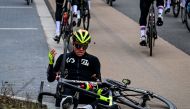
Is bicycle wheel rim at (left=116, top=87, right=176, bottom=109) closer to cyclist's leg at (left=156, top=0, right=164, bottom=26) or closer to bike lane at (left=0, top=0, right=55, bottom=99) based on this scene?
bike lane at (left=0, top=0, right=55, bottom=99)

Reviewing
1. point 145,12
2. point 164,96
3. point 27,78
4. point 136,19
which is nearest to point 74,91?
point 164,96

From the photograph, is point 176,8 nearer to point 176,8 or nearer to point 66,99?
point 176,8

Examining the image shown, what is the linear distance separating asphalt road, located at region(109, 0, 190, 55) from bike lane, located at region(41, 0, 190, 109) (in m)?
0.24

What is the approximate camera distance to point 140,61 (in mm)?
10969

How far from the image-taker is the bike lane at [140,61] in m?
8.90

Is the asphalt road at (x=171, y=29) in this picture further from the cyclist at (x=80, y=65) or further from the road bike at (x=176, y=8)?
the cyclist at (x=80, y=65)

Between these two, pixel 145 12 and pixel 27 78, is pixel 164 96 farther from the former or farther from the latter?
pixel 145 12

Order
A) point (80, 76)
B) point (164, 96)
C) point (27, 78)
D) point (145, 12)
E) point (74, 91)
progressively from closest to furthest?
point (74, 91) < point (80, 76) < point (164, 96) < point (27, 78) < point (145, 12)

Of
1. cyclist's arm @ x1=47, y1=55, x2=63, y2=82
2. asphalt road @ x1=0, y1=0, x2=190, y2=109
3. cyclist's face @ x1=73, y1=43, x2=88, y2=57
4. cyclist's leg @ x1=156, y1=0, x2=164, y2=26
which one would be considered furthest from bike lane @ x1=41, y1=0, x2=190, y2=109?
cyclist's arm @ x1=47, y1=55, x2=63, y2=82

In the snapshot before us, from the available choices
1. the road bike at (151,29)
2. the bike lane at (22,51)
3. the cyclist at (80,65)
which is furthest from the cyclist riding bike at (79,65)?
the road bike at (151,29)

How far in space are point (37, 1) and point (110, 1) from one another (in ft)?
9.55

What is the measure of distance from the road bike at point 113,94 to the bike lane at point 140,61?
0.38 m

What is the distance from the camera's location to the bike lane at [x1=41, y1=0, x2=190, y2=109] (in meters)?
8.90

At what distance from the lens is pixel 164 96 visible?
8.32 metres
